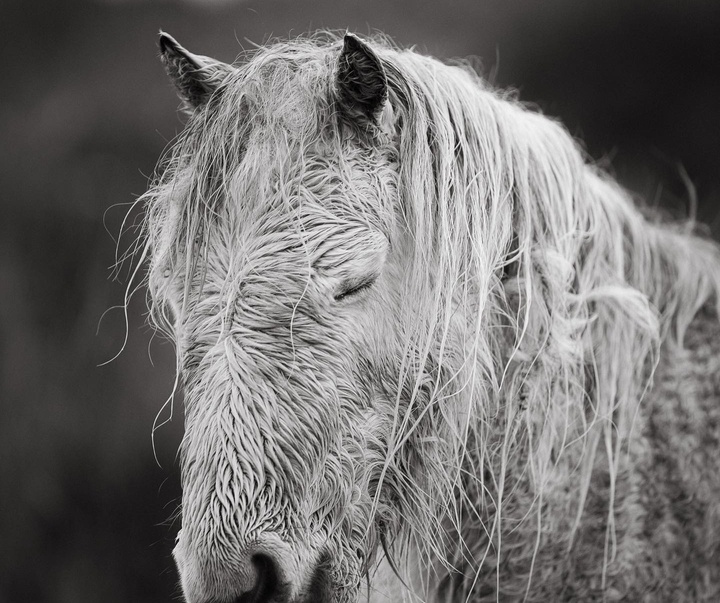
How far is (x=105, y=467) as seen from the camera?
3436 millimetres

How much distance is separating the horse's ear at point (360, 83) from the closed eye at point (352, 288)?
10.1 inches

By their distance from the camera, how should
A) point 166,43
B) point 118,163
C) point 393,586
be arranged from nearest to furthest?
point 166,43 → point 393,586 → point 118,163

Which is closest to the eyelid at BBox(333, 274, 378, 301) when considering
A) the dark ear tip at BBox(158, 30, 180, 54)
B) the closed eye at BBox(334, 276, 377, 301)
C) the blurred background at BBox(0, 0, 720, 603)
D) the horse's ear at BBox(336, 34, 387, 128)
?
the closed eye at BBox(334, 276, 377, 301)

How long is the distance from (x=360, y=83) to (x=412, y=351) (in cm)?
42

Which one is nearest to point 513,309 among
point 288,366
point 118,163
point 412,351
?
point 412,351

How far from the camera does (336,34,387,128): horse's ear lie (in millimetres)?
933

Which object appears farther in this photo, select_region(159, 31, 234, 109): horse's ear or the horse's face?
select_region(159, 31, 234, 109): horse's ear

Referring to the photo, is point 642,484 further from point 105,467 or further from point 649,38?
point 649,38

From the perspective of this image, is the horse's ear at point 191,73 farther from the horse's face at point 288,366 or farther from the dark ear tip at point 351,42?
the dark ear tip at point 351,42

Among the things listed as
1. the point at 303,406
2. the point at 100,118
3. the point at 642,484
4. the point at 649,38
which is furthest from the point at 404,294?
the point at 649,38

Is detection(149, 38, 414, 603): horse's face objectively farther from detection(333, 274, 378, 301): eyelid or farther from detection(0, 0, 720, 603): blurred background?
detection(0, 0, 720, 603): blurred background

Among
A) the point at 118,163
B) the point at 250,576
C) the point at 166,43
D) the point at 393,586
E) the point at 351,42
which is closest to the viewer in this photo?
the point at 250,576

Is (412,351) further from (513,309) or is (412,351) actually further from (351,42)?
(351,42)

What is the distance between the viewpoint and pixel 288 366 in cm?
87
